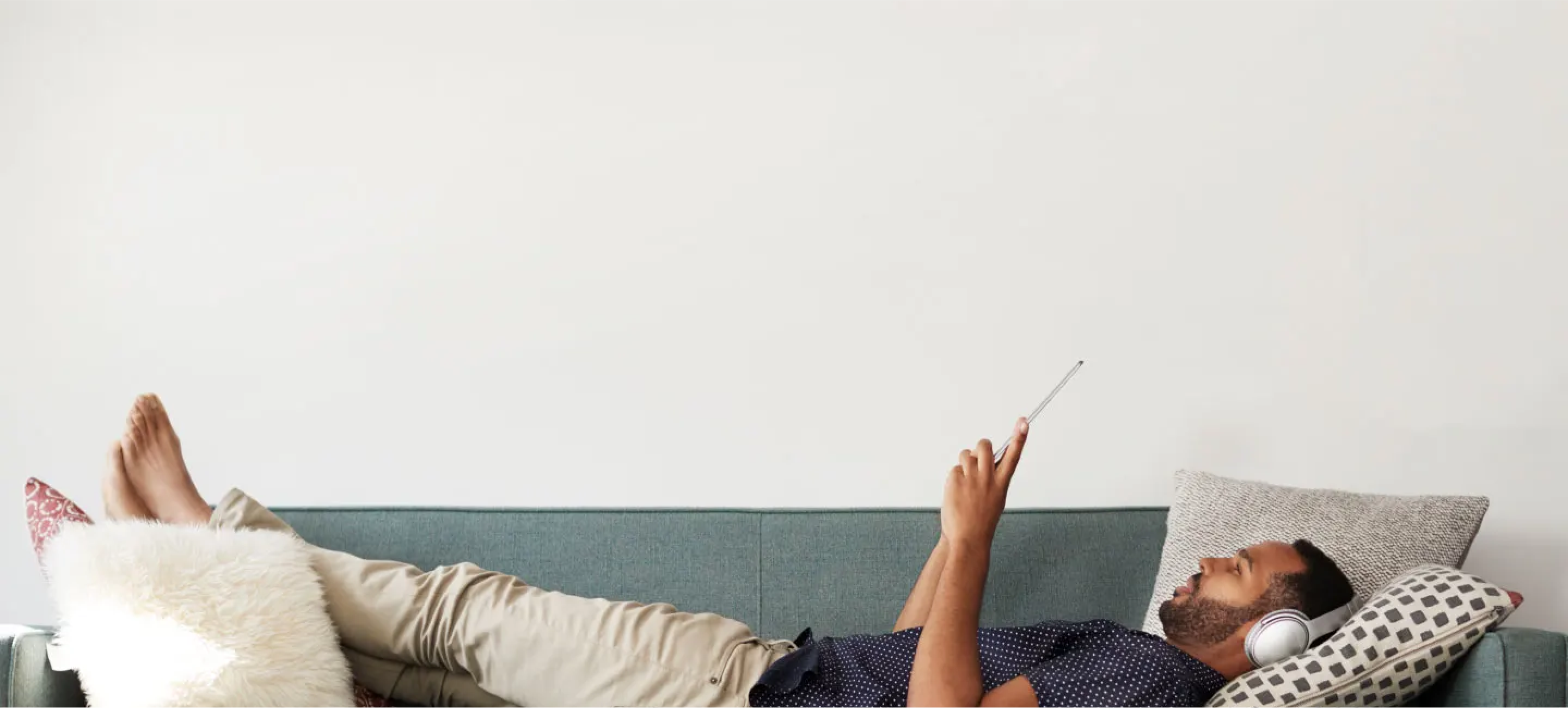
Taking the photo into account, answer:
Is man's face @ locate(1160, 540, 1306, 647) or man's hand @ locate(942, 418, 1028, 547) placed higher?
man's hand @ locate(942, 418, 1028, 547)

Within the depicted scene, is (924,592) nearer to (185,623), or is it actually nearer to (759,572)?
(759,572)

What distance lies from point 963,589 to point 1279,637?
44cm

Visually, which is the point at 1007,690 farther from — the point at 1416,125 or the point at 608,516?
the point at 1416,125

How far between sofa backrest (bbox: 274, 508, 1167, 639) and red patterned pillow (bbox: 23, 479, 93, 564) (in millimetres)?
372

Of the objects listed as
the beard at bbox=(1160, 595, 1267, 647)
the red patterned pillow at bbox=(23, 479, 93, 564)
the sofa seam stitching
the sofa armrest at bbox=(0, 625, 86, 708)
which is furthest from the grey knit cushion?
the red patterned pillow at bbox=(23, 479, 93, 564)

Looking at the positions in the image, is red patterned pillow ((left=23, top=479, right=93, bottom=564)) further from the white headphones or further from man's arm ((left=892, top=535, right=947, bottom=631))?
the white headphones

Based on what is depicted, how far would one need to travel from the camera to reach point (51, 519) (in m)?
1.95

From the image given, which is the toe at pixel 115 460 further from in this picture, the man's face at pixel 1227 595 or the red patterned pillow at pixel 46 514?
the man's face at pixel 1227 595

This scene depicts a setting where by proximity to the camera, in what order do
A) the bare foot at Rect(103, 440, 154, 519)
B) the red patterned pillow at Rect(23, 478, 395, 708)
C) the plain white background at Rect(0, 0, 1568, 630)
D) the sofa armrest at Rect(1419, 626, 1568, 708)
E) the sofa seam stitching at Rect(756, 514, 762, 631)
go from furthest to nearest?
the plain white background at Rect(0, 0, 1568, 630)
the sofa seam stitching at Rect(756, 514, 762, 631)
the bare foot at Rect(103, 440, 154, 519)
the red patterned pillow at Rect(23, 478, 395, 708)
the sofa armrest at Rect(1419, 626, 1568, 708)

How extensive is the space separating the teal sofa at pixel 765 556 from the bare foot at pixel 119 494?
0.24 meters

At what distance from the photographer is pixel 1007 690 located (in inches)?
67.9

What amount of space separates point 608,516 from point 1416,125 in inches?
72.6

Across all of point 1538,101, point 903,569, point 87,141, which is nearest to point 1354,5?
point 1538,101

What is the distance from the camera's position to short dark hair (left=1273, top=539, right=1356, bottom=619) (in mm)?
1801
